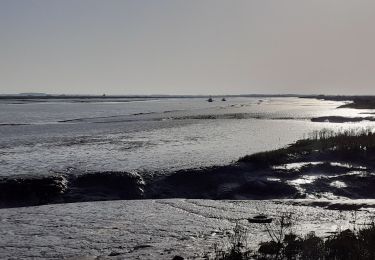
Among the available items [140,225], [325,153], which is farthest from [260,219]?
[325,153]

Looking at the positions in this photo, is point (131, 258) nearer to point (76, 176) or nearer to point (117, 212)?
point (117, 212)

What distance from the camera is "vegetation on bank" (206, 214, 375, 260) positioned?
Answer: 11922 millimetres

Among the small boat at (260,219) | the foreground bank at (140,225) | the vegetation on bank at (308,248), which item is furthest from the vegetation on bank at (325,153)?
the vegetation on bank at (308,248)

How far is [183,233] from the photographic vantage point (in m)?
15.3

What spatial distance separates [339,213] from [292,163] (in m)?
10.5

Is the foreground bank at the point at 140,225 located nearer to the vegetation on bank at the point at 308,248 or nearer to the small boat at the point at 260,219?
the small boat at the point at 260,219

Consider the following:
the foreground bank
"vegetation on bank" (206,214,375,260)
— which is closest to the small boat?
the foreground bank

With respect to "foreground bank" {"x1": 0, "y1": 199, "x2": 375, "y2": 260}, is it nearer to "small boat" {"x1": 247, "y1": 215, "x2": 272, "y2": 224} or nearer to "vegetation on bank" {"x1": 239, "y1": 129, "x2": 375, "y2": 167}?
"small boat" {"x1": 247, "y1": 215, "x2": 272, "y2": 224}

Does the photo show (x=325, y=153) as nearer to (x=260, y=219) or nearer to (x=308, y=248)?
(x=260, y=219)

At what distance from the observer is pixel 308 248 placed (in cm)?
1270

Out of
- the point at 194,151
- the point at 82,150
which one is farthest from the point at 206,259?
the point at 82,150

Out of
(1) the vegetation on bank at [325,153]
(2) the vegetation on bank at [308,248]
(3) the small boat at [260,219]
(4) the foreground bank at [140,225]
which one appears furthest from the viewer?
(1) the vegetation on bank at [325,153]

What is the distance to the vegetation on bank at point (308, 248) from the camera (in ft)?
39.1

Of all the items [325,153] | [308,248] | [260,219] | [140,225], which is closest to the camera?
[308,248]
